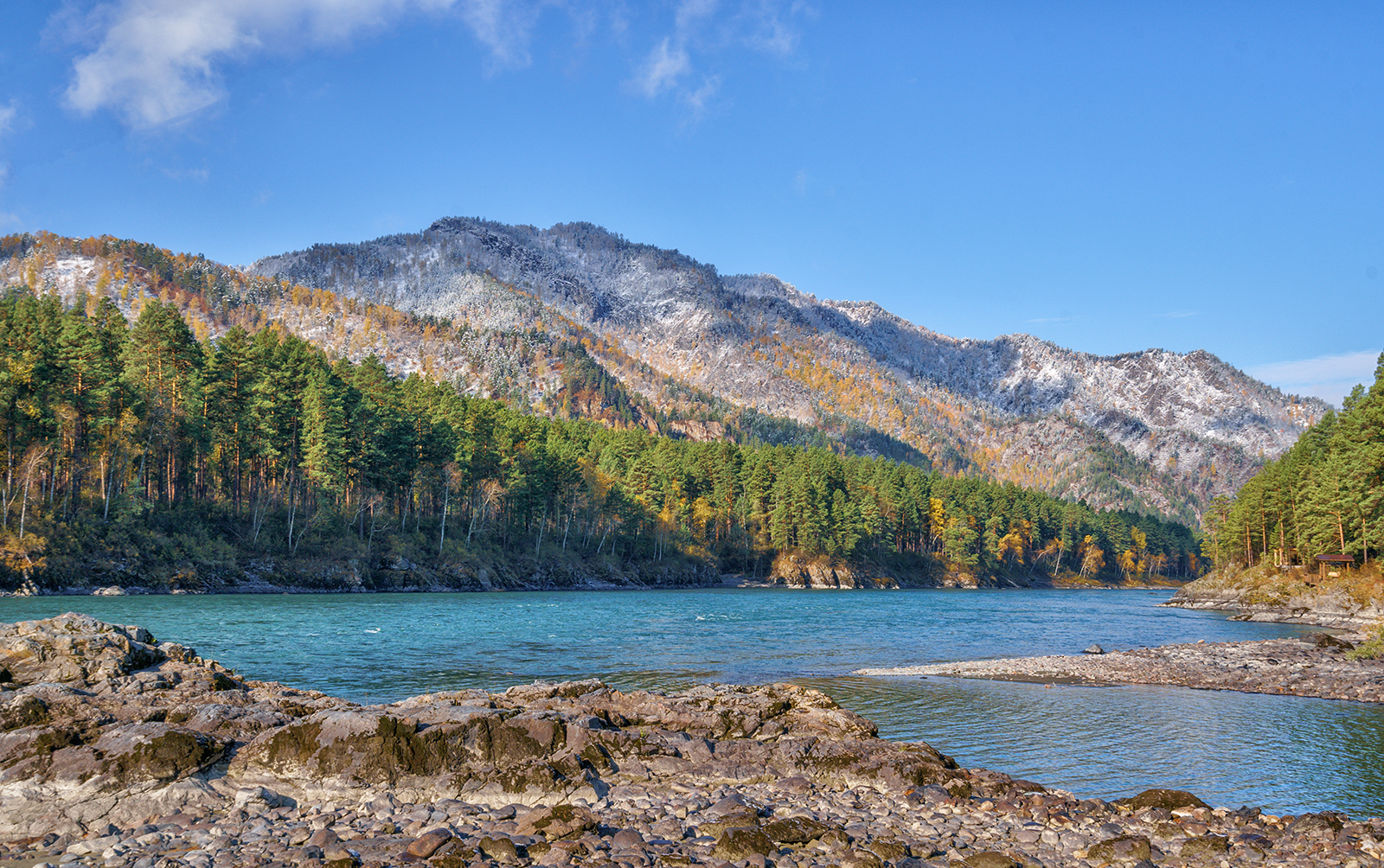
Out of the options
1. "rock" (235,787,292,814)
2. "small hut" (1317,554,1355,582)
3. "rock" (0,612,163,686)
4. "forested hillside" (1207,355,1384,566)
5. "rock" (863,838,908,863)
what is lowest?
"rock" (235,787,292,814)

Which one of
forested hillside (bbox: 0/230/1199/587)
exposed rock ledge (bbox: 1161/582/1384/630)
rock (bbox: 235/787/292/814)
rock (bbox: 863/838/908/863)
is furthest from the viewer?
forested hillside (bbox: 0/230/1199/587)

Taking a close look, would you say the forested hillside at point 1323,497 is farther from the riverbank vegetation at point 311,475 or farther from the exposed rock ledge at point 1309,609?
the riverbank vegetation at point 311,475

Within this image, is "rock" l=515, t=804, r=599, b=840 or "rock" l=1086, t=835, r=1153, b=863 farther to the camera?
"rock" l=515, t=804, r=599, b=840

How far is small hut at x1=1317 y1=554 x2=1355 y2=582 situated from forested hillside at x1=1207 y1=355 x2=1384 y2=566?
2.31 feet

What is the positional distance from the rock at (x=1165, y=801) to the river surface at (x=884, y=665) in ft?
5.88

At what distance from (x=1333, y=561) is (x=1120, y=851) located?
229 feet

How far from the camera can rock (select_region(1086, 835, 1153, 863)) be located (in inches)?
422

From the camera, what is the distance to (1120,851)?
10.8 metres

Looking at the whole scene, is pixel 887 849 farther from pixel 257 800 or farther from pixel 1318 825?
pixel 257 800

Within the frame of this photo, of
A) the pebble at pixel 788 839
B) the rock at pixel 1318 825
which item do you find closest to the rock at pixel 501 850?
the pebble at pixel 788 839

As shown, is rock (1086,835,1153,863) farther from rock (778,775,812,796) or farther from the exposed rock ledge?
the exposed rock ledge

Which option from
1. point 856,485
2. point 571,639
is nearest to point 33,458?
point 571,639

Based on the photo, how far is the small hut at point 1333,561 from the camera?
2399 inches

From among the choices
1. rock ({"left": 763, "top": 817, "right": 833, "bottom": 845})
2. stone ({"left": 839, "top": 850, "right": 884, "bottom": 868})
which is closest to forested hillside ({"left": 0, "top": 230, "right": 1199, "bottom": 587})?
rock ({"left": 763, "top": 817, "right": 833, "bottom": 845})
